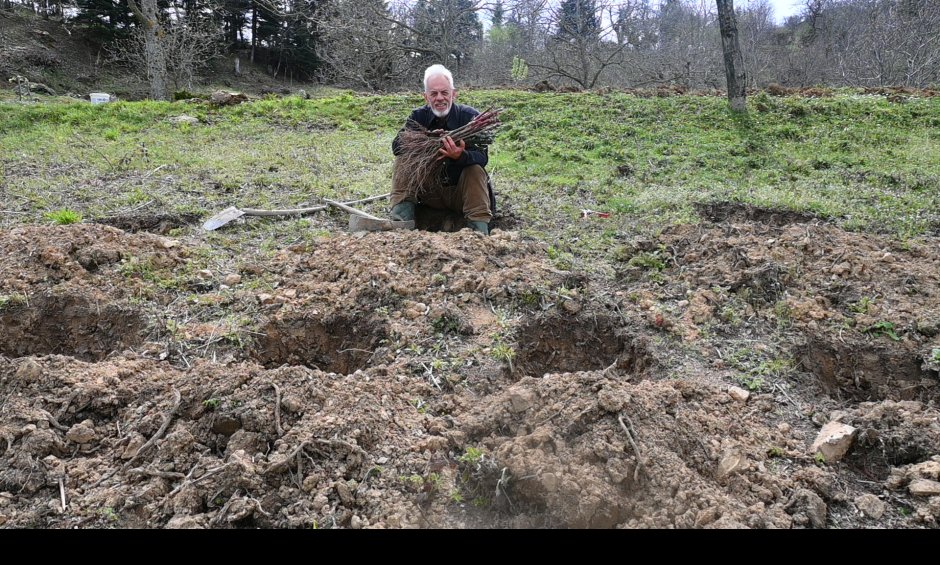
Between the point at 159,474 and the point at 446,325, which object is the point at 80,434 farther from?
the point at 446,325

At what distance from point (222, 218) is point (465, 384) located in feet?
10.5

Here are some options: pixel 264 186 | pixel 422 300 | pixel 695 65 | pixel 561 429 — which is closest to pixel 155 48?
pixel 264 186

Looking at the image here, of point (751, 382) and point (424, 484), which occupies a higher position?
point (751, 382)

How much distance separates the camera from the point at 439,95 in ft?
15.5

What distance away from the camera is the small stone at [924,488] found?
1.89 meters

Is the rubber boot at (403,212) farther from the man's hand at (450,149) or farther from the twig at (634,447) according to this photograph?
the twig at (634,447)

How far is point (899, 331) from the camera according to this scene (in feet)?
9.74

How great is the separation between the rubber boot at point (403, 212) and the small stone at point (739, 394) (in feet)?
9.99

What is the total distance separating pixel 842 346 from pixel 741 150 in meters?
4.99

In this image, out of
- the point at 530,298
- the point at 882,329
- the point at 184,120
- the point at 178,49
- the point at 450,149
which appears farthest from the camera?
the point at 178,49

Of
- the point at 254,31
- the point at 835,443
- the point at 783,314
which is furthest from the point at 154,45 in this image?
the point at 254,31

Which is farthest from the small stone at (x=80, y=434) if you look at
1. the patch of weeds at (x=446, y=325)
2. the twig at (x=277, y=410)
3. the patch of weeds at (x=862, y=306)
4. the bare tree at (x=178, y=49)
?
the bare tree at (x=178, y=49)

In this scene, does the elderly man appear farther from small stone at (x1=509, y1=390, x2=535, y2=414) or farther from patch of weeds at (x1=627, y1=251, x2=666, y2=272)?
small stone at (x1=509, y1=390, x2=535, y2=414)

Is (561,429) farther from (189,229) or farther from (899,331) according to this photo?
(189,229)
